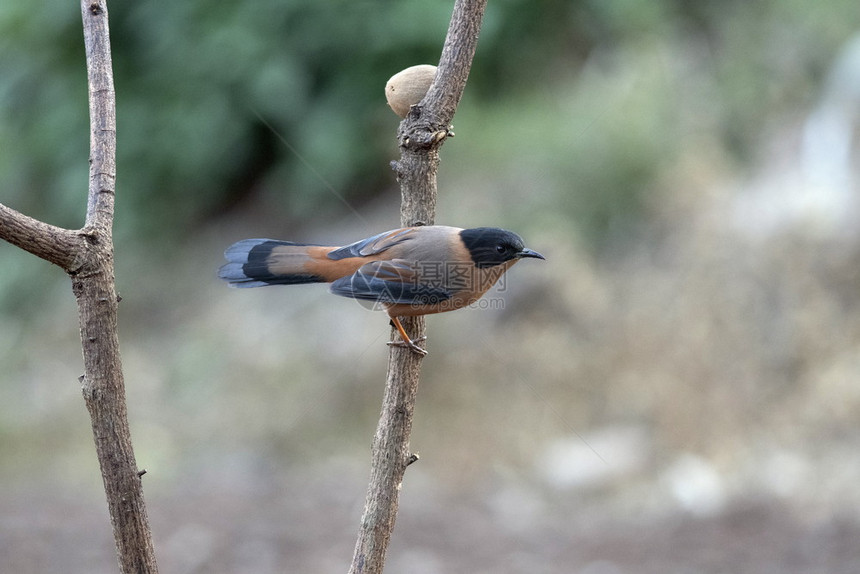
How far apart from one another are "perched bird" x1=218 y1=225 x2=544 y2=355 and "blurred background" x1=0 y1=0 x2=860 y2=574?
9.15ft

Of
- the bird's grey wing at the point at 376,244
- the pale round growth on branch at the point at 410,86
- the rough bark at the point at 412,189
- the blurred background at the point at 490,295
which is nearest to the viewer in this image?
the rough bark at the point at 412,189

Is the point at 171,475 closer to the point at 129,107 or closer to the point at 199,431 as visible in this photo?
the point at 199,431

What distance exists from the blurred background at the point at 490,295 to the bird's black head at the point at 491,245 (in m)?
2.84

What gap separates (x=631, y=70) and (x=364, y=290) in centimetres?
507

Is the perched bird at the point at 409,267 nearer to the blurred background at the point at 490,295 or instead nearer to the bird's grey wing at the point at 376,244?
the bird's grey wing at the point at 376,244

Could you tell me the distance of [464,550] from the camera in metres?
5.36

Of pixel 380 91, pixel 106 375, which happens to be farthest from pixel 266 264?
pixel 380 91

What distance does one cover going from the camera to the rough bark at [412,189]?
7.99 feet

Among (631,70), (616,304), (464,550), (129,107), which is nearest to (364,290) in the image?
(464,550)

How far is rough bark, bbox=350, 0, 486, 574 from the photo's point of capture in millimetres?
2436

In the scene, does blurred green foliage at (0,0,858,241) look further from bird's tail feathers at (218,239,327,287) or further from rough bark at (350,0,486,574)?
rough bark at (350,0,486,574)

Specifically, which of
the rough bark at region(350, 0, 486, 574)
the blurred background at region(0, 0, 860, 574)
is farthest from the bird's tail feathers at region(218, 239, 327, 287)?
the blurred background at region(0, 0, 860, 574)

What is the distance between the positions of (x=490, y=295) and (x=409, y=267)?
3.05 metres

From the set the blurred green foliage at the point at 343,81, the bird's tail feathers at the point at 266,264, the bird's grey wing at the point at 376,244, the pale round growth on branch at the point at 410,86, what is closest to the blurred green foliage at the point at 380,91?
the blurred green foliage at the point at 343,81
